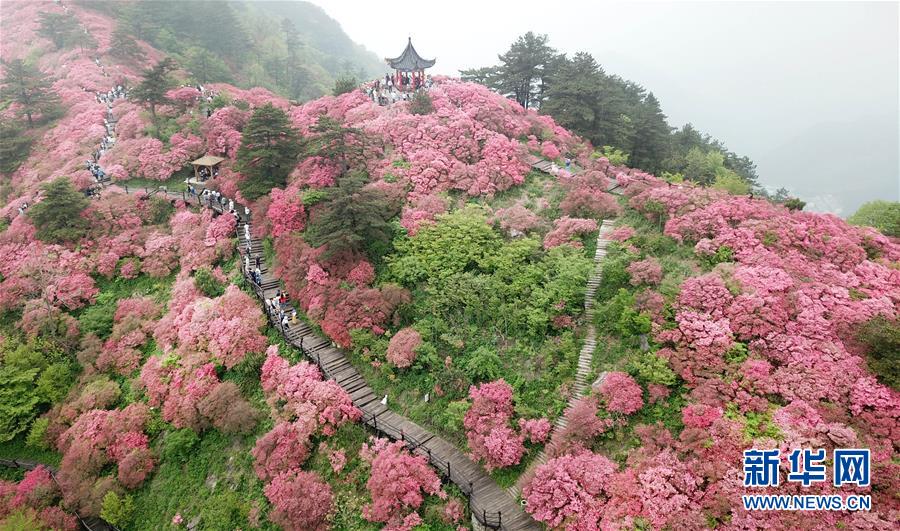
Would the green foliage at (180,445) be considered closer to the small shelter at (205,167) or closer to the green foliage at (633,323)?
the green foliage at (633,323)

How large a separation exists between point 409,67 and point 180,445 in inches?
1242

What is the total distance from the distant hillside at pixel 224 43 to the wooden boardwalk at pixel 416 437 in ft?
145

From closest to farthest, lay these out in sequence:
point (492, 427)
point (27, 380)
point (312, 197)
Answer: point (492, 427) → point (27, 380) → point (312, 197)

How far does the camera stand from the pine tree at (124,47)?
49.2m

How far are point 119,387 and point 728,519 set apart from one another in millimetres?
27004

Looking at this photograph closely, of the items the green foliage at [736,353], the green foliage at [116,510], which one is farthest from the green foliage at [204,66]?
the green foliage at [736,353]

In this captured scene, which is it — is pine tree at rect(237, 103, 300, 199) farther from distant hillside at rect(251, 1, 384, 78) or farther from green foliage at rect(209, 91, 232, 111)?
distant hillside at rect(251, 1, 384, 78)

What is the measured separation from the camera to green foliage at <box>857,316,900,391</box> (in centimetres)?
1390

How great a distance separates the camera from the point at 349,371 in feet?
66.7

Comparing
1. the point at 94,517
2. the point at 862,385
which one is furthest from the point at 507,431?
the point at 94,517

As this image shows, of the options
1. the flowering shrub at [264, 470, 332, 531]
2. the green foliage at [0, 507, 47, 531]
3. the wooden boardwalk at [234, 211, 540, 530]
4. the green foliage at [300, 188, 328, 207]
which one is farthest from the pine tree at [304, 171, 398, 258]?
the green foliage at [0, 507, 47, 531]

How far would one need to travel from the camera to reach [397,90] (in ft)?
125

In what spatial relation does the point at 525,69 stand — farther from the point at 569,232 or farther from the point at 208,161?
the point at 208,161

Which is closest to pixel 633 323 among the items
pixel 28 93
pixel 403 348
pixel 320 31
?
pixel 403 348
